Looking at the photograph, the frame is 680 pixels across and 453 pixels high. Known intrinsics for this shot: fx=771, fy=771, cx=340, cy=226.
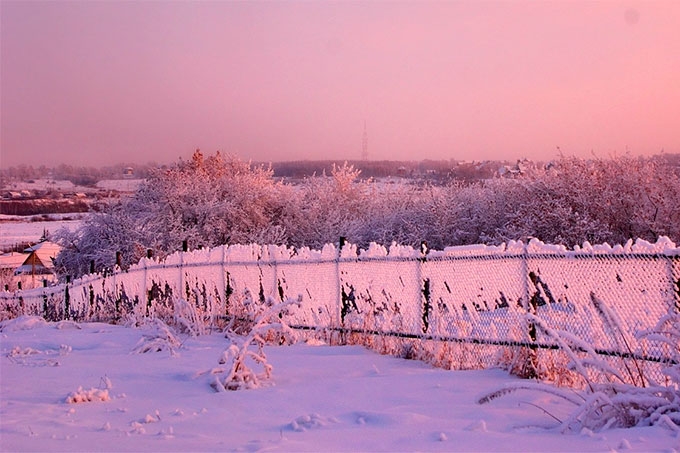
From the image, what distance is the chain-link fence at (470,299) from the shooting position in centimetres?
747

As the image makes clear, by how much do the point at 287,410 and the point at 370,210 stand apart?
114 ft

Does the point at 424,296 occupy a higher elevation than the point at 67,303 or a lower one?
higher

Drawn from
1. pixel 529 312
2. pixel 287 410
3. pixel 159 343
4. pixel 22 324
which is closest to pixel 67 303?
pixel 22 324

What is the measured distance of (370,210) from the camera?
4156 cm

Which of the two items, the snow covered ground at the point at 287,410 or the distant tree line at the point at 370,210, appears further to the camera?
the distant tree line at the point at 370,210

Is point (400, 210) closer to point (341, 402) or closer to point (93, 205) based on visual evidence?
point (93, 205)

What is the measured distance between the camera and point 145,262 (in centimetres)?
1988

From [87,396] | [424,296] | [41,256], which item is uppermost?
[424,296]

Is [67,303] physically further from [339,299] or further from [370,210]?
[370,210]

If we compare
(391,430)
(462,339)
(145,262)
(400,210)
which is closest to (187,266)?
(145,262)

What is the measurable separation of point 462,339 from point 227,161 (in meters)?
39.5

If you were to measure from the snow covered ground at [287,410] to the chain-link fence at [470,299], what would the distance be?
0.55 m

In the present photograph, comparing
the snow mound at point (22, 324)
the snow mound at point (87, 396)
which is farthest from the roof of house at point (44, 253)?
the snow mound at point (87, 396)

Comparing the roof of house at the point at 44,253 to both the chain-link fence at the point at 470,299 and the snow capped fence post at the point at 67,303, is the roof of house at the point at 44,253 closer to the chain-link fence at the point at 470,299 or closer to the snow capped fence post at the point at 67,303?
the snow capped fence post at the point at 67,303
